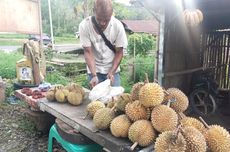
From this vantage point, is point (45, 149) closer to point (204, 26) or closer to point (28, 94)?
point (28, 94)

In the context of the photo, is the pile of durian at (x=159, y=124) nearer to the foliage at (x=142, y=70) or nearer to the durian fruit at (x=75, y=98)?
the durian fruit at (x=75, y=98)

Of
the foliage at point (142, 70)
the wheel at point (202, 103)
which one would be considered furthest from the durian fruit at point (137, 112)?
the foliage at point (142, 70)

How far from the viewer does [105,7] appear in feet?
11.3

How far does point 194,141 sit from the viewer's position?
1702 millimetres

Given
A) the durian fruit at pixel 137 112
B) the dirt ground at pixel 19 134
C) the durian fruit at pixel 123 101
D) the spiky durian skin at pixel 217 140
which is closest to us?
the spiky durian skin at pixel 217 140

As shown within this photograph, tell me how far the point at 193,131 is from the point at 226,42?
5.78 metres

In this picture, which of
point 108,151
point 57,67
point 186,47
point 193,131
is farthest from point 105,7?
point 57,67

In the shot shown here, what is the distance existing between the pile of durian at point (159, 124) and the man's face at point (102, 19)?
1.56 m

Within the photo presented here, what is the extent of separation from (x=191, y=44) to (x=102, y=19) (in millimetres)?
3578

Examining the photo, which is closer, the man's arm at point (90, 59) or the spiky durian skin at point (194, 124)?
the spiky durian skin at point (194, 124)

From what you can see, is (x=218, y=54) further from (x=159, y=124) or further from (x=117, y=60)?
(x=159, y=124)

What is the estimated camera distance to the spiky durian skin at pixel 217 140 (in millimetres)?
1817

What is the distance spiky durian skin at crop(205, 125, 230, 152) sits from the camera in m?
1.82

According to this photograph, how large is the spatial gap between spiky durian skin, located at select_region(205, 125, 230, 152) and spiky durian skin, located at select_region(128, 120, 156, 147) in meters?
0.37
